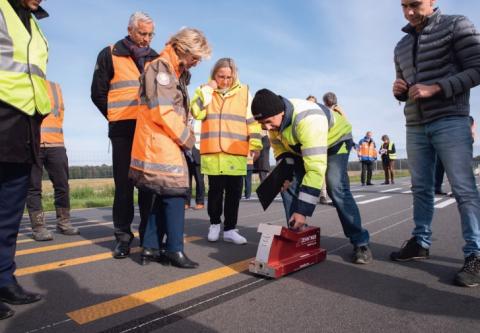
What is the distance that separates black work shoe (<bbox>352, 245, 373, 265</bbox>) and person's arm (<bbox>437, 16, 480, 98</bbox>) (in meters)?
1.39

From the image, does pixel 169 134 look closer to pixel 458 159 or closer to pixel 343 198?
pixel 343 198

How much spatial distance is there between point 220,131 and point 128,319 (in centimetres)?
238

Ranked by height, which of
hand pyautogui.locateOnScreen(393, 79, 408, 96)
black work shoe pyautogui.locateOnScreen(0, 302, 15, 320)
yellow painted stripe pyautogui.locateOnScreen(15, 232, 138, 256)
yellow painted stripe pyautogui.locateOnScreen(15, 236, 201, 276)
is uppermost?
hand pyautogui.locateOnScreen(393, 79, 408, 96)

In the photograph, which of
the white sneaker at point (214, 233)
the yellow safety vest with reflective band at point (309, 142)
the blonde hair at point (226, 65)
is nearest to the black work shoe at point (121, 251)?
the white sneaker at point (214, 233)

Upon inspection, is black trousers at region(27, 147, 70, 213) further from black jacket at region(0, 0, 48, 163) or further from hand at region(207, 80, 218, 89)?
black jacket at region(0, 0, 48, 163)

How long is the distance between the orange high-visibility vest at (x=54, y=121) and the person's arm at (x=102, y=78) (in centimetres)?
158

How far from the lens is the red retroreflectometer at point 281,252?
8.99 feet

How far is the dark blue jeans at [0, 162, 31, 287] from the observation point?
2234 mm

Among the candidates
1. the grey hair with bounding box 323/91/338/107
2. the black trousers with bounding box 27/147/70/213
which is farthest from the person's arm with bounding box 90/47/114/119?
the grey hair with bounding box 323/91/338/107

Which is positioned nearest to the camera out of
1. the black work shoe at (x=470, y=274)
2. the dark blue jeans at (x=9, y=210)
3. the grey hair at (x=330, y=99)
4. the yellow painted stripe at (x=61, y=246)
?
the dark blue jeans at (x=9, y=210)

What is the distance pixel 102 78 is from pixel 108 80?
55 mm

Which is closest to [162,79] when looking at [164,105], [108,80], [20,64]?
[164,105]

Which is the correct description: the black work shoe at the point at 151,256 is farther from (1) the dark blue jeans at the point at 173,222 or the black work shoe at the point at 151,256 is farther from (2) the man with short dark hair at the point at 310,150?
(2) the man with short dark hair at the point at 310,150

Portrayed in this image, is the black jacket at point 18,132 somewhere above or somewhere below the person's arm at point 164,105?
below
